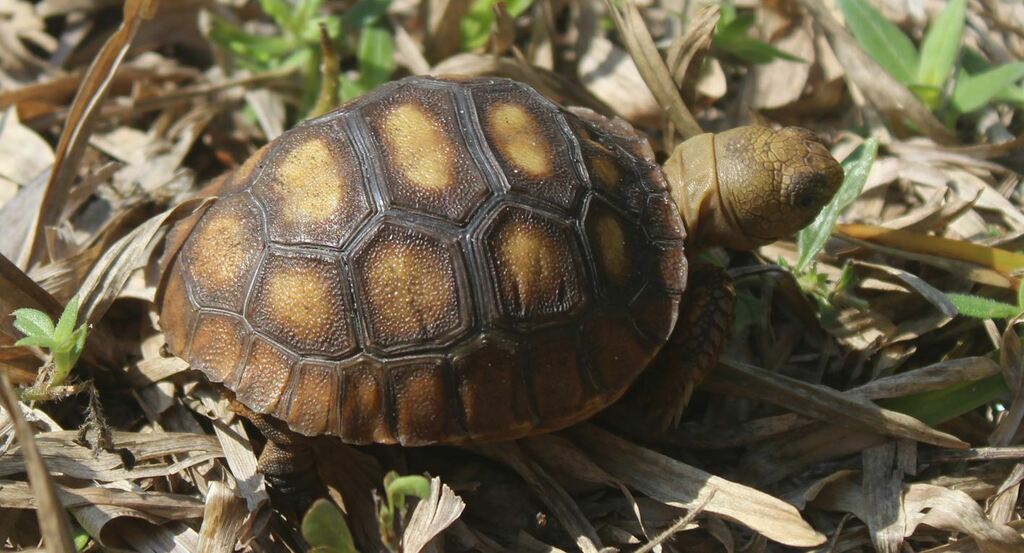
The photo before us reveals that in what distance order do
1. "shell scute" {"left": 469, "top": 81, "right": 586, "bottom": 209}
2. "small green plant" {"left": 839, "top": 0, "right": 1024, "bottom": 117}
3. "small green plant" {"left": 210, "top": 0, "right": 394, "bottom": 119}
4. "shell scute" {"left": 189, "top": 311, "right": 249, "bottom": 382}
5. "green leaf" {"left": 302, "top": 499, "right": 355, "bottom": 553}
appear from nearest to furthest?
1. "green leaf" {"left": 302, "top": 499, "right": 355, "bottom": 553}
2. "shell scute" {"left": 189, "top": 311, "right": 249, "bottom": 382}
3. "shell scute" {"left": 469, "top": 81, "right": 586, "bottom": 209}
4. "small green plant" {"left": 839, "top": 0, "right": 1024, "bottom": 117}
5. "small green plant" {"left": 210, "top": 0, "right": 394, "bottom": 119}

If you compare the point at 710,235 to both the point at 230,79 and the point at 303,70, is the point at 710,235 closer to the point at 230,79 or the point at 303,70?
the point at 303,70

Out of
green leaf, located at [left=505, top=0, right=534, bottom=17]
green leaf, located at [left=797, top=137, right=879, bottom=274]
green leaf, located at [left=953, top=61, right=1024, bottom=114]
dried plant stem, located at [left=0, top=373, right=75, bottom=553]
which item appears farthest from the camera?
green leaf, located at [left=505, top=0, right=534, bottom=17]

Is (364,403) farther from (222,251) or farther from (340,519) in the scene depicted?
(222,251)

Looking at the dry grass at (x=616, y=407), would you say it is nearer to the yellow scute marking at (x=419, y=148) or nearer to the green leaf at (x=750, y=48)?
the green leaf at (x=750, y=48)

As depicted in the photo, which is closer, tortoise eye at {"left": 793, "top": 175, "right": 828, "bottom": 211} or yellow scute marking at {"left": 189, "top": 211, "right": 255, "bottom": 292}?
yellow scute marking at {"left": 189, "top": 211, "right": 255, "bottom": 292}

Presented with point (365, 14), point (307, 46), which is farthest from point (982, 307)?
point (307, 46)

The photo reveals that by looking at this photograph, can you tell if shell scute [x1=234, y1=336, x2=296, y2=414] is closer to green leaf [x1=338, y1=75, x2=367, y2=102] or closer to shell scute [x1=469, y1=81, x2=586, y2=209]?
shell scute [x1=469, y1=81, x2=586, y2=209]

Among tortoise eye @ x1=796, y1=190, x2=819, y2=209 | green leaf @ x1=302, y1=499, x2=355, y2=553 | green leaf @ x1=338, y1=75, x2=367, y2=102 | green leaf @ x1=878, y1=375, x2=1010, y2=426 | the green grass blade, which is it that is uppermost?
the green grass blade

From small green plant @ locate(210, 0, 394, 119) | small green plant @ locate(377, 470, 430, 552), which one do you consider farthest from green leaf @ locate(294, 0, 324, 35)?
small green plant @ locate(377, 470, 430, 552)

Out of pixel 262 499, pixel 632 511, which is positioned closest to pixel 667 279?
pixel 632 511
